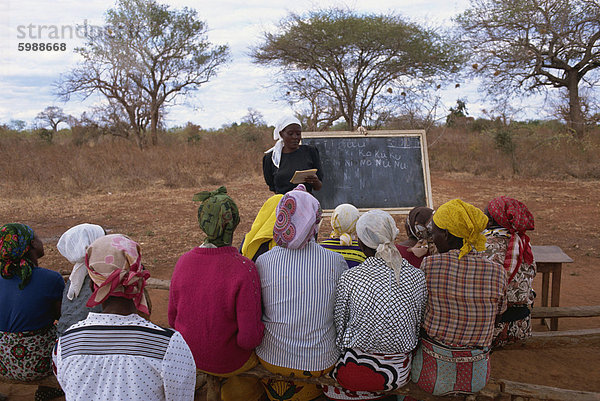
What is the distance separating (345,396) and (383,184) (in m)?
3.41

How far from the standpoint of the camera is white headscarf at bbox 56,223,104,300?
7.68ft

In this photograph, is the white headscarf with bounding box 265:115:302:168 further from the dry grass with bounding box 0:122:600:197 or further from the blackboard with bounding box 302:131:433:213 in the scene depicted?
the dry grass with bounding box 0:122:600:197

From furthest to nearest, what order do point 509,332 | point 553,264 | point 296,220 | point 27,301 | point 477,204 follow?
point 477,204 → point 553,264 → point 509,332 → point 27,301 → point 296,220

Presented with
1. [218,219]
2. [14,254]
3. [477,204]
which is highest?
[218,219]

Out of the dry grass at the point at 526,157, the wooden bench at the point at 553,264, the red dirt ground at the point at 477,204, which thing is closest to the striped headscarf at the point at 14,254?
the red dirt ground at the point at 477,204

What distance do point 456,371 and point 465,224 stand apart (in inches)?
28.7

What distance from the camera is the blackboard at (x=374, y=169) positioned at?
17.6ft

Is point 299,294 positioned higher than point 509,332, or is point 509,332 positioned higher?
point 299,294

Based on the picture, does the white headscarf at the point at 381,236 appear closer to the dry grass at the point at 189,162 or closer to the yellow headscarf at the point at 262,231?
the yellow headscarf at the point at 262,231

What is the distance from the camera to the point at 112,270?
5.14 ft

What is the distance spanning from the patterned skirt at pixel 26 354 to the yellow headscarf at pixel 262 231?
1.23 meters

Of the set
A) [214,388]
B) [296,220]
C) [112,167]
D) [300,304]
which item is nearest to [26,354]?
[214,388]

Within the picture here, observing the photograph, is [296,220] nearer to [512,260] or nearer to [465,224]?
[465,224]

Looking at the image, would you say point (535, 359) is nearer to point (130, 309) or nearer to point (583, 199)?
point (130, 309)
